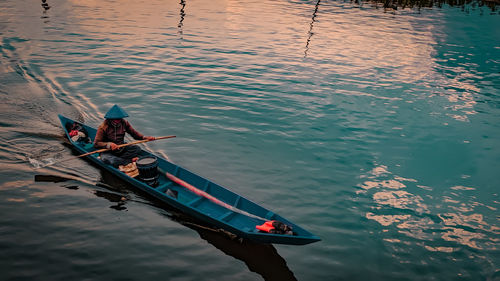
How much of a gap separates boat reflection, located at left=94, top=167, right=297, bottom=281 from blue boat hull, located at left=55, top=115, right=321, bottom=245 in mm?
234

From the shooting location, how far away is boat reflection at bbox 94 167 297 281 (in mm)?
7645

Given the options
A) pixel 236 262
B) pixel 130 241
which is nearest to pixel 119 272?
pixel 130 241

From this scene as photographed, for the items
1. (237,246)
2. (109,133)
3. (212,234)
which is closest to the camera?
(237,246)

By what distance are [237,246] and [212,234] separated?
711 millimetres

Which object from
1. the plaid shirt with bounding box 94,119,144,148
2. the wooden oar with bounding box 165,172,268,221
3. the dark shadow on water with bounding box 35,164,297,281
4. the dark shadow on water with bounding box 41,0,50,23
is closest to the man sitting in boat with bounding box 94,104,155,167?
the plaid shirt with bounding box 94,119,144,148

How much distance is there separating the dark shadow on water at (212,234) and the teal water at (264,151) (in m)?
0.05

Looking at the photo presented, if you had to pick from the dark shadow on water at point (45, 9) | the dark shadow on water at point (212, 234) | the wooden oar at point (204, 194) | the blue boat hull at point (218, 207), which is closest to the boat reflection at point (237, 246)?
the dark shadow on water at point (212, 234)

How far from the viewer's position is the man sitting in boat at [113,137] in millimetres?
10094

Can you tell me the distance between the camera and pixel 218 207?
9102 mm

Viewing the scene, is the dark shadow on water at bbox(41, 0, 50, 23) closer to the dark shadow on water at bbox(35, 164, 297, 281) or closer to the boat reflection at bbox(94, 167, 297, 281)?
the dark shadow on water at bbox(35, 164, 297, 281)

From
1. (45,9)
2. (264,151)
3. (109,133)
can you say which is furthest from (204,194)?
(45,9)

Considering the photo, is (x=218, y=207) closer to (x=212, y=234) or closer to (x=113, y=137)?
(x=212, y=234)

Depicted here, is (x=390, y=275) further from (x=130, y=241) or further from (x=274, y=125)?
(x=274, y=125)

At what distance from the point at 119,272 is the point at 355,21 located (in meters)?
41.9
